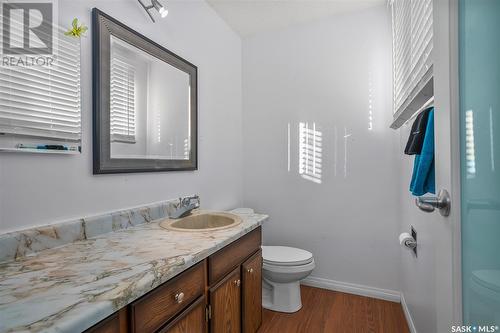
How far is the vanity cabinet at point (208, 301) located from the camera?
81 cm

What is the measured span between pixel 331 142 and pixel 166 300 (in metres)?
1.93

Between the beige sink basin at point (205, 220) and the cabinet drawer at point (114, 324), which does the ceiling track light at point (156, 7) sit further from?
the cabinet drawer at point (114, 324)

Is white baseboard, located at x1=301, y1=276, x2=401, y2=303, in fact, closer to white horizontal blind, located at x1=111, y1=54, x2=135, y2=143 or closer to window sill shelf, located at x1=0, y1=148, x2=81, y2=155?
white horizontal blind, located at x1=111, y1=54, x2=135, y2=143

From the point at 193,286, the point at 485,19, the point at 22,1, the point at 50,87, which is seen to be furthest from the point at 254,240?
the point at 22,1

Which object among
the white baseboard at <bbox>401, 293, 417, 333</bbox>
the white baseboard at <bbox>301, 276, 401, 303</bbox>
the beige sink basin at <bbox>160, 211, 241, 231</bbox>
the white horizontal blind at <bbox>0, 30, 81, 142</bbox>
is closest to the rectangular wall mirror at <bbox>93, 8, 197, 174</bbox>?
the white horizontal blind at <bbox>0, 30, 81, 142</bbox>

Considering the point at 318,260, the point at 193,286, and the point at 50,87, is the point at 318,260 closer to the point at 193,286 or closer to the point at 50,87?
the point at 193,286

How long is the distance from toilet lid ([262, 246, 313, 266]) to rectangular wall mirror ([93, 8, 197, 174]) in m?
0.91

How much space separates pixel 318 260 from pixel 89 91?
223 cm

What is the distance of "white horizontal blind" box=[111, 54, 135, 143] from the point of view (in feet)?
4.54

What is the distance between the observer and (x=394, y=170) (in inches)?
86.4

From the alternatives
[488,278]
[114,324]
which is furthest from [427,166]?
[114,324]

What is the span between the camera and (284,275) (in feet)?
6.40

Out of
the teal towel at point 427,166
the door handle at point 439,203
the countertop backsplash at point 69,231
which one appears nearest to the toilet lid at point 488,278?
the door handle at point 439,203

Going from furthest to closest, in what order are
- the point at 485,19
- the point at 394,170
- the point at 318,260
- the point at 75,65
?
the point at 318,260
the point at 394,170
the point at 75,65
the point at 485,19
